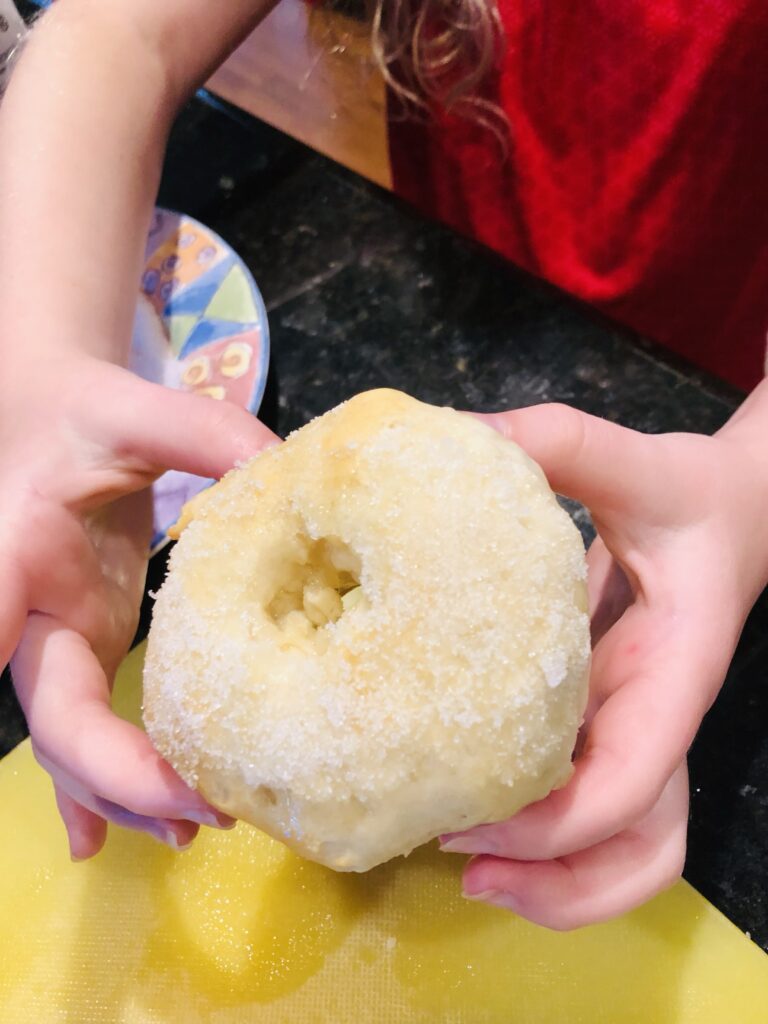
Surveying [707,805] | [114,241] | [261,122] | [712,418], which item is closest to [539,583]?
[707,805]

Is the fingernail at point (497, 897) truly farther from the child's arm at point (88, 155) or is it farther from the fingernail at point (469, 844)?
the child's arm at point (88, 155)

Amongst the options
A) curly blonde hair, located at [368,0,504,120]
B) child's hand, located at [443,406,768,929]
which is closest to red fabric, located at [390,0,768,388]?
curly blonde hair, located at [368,0,504,120]

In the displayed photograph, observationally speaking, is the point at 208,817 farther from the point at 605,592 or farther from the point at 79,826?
the point at 605,592

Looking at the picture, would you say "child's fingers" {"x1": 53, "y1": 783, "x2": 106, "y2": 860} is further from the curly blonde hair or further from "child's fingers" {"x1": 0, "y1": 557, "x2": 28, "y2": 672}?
the curly blonde hair

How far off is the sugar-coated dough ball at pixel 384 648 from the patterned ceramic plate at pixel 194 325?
39cm

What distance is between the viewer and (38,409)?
0.69 m

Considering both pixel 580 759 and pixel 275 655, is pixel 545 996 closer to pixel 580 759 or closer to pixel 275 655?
pixel 580 759

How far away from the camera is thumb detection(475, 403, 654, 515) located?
56 centimetres

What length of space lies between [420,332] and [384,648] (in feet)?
2.04

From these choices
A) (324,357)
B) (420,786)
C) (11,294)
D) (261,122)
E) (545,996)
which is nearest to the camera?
(420,786)

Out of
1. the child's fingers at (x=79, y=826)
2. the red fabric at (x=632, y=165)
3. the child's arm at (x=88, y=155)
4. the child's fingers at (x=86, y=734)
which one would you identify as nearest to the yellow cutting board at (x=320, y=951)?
the child's fingers at (x=79, y=826)

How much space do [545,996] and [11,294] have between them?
81cm

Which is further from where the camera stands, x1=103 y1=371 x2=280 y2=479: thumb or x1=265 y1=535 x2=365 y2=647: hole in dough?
x1=103 y1=371 x2=280 y2=479: thumb

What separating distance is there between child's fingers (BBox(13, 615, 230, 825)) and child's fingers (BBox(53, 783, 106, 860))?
5 centimetres
